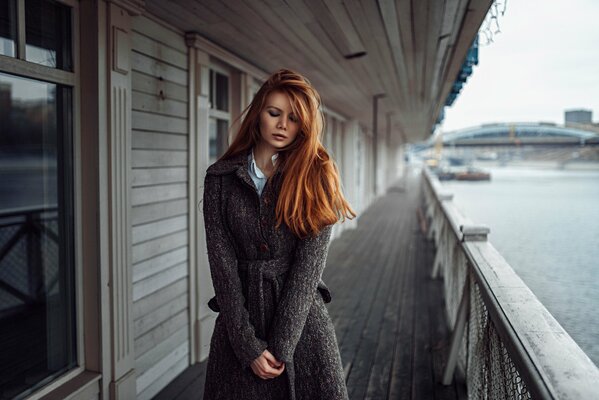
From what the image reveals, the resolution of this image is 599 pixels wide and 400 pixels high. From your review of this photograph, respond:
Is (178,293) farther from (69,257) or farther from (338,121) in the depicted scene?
(338,121)

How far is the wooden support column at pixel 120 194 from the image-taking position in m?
1.93

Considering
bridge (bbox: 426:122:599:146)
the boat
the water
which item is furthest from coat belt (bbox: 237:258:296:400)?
the boat

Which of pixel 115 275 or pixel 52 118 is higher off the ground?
pixel 52 118

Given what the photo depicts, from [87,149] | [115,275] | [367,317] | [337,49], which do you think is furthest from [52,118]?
[367,317]

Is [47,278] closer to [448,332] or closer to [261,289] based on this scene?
[261,289]

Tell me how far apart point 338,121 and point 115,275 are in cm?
600

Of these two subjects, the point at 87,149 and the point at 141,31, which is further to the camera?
the point at 141,31

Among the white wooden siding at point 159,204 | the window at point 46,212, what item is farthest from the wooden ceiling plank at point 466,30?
the window at point 46,212

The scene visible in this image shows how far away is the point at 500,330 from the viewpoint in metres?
1.46

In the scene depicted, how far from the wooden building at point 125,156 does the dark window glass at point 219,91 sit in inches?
0.5

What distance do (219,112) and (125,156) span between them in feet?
4.09

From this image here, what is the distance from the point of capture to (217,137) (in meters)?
3.25

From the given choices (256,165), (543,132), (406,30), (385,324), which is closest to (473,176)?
(543,132)

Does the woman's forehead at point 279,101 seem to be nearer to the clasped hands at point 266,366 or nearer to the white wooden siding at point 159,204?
the clasped hands at point 266,366
